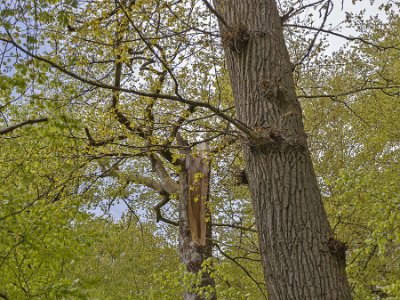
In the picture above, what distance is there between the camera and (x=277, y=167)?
3.38 meters

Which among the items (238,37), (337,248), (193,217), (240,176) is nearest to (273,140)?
(240,176)

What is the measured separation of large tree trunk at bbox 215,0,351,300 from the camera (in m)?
3.09

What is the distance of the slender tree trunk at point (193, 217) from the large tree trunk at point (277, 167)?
15.3 feet

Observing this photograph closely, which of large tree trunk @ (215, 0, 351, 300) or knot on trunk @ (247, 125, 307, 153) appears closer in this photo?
large tree trunk @ (215, 0, 351, 300)

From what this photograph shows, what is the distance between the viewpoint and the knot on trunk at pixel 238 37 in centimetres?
384

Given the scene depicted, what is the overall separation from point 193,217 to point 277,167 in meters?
5.80

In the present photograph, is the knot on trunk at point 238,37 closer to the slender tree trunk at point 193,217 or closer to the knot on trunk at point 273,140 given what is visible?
the knot on trunk at point 273,140

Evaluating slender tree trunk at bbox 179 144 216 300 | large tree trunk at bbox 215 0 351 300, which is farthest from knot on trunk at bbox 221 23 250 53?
slender tree trunk at bbox 179 144 216 300

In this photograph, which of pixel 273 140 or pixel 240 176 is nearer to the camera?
pixel 273 140

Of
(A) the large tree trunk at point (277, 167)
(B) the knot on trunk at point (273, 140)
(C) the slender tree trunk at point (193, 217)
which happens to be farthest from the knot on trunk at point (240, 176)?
(C) the slender tree trunk at point (193, 217)

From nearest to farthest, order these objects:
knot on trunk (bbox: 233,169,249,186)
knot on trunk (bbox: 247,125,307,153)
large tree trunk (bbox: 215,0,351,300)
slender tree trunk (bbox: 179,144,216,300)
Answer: large tree trunk (bbox: 215,0,351,300) → knot on trunk (bbox: 247,125,307,153) → knot on trunk (bbox: 233,169,249,186) → slender tree trunk (bbox: 179,144,216,300)

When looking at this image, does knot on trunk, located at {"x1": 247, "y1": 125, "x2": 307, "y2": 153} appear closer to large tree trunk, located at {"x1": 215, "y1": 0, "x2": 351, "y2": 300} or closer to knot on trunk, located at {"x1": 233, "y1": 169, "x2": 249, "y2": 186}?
large tree trunk, located at {"x1": 215, "y1": 0, "x2": 351, "y2": 300}

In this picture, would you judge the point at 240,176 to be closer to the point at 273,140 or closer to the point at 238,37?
the point at 273,140

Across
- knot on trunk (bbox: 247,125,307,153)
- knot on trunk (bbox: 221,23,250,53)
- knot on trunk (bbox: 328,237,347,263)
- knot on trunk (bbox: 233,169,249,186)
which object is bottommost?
knot on trunk (bbox: 328,237,347,263)
